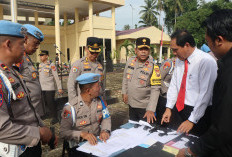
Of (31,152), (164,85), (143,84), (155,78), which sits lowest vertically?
(31,152)

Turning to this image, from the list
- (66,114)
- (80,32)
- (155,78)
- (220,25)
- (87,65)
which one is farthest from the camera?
(80,32)

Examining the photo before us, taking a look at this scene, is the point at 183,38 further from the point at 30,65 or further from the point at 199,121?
the point at 30,65

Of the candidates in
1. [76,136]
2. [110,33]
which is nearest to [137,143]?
[76,136]

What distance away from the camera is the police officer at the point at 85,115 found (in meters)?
1.97

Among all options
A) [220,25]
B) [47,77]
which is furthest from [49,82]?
[220,25]

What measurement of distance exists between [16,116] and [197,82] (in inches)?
74.9

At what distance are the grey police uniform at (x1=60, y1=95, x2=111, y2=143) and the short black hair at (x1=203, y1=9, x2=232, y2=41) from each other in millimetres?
1466

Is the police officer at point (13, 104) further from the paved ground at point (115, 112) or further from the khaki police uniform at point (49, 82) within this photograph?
the khaki police uniform at point (49, 82)

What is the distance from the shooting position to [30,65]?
8.71 ft

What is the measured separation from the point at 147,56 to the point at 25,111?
2108 mm

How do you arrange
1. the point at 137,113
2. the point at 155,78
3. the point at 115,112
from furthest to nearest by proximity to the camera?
the point at 115,112, the point at 137,113, the point at 155,78

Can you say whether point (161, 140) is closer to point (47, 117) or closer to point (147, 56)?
point (147, 56)

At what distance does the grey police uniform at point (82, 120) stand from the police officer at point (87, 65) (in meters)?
0.89

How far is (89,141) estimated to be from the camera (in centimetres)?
179
